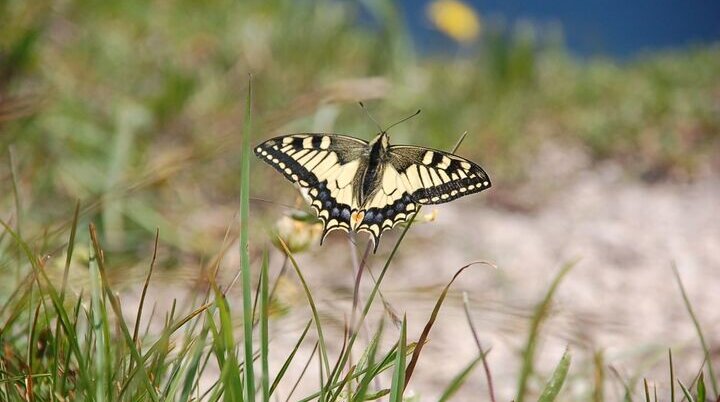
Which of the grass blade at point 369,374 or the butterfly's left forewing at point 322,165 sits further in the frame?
the butterfly's left forewing at point 322,165

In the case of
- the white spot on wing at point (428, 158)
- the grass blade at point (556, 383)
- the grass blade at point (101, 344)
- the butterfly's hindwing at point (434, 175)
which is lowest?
the grass blade at point (101, 344)

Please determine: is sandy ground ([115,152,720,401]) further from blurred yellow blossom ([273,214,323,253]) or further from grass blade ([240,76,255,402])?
grass blade ([240,76,255,402])

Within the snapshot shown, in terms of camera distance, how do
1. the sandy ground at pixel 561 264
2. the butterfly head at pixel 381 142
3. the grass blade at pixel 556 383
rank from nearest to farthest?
the grass blade at pixel 556 383 < the butterfly head at pixel 381 142 < the sandy ground at pixel 561 264

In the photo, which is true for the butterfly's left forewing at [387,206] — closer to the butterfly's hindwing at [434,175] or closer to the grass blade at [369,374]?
the butterfly's hindwing at [434,175]

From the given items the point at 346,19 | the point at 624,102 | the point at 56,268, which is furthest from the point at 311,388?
the point at 346,19

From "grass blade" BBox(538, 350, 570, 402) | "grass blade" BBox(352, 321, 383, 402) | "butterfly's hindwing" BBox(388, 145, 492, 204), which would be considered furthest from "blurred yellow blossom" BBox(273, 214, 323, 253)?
"grass blade" BBox(538, 350, 570, 402)

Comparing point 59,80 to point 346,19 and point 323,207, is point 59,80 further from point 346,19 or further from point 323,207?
point 323,207

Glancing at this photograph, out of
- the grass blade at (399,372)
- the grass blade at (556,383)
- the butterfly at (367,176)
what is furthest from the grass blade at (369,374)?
the butterfly at (367,176)
